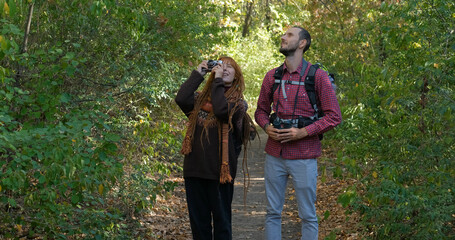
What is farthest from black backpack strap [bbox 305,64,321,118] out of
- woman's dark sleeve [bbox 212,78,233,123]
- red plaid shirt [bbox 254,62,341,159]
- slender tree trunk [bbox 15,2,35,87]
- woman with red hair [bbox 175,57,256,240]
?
slender tree trunk [bbox 15,2,35,87]

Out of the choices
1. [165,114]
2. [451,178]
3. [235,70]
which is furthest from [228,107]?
[165,114]

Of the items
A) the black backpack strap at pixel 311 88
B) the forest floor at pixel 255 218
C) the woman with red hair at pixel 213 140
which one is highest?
the black backpack strap at pixel 311 88

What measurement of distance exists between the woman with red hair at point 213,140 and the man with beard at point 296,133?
0.32 m

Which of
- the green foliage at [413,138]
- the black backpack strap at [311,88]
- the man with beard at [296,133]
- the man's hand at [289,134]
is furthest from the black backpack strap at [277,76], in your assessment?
the green foliage at [413,138]

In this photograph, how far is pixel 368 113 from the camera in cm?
656

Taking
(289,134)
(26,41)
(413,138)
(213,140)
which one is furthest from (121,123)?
(413,138)

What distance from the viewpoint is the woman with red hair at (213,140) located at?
470 cm

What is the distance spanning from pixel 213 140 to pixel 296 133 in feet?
2.37

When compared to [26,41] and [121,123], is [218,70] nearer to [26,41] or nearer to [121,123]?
[26,41]

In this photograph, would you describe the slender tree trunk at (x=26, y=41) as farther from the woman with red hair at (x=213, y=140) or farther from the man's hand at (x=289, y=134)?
the man's hand at (x=289, y=134)

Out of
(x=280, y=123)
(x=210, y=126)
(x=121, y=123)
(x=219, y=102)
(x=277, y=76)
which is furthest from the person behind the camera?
(x=121, y=123)

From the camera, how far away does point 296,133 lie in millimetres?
4730

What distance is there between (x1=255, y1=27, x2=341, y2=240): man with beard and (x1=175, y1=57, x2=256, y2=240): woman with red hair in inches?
12.4

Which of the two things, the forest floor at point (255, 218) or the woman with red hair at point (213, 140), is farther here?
the forest floor at point (255, 218)
